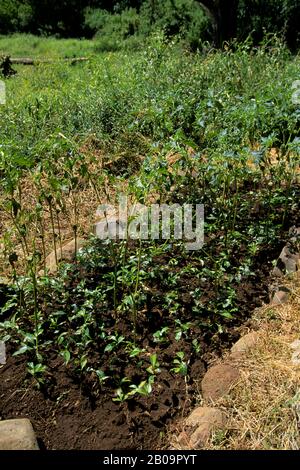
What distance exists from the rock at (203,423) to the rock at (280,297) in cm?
80

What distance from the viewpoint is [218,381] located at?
2.43 m

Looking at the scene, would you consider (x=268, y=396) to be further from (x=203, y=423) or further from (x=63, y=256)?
(x=63, y=256)

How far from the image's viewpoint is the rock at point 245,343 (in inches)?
102

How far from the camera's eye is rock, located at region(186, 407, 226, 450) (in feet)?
7.09

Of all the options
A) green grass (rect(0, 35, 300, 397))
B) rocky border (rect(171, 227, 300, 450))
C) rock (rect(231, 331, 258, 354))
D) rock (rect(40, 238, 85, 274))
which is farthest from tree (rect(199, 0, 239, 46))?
rock (rect(231, 331, 258, 354))

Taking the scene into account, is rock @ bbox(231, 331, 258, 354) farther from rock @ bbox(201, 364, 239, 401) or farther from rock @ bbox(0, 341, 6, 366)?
rock @ bbox(0, 341, 6, 366)

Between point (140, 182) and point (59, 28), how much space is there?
51.7 feet

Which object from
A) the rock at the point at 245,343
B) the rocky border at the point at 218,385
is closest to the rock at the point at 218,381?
the rocky border at the point at 218,385

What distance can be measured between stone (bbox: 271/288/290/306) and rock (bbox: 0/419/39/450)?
139 centimetres

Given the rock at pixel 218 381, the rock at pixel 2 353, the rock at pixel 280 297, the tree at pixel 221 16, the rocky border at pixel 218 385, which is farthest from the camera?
the tree at pixel 221 16

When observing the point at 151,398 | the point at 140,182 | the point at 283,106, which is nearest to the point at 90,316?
the point at 151,398

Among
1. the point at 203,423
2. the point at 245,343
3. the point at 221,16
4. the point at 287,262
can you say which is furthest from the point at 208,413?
the point at 221,16

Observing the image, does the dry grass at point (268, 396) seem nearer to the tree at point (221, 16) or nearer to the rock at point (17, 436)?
the rock at point (17, 436)
